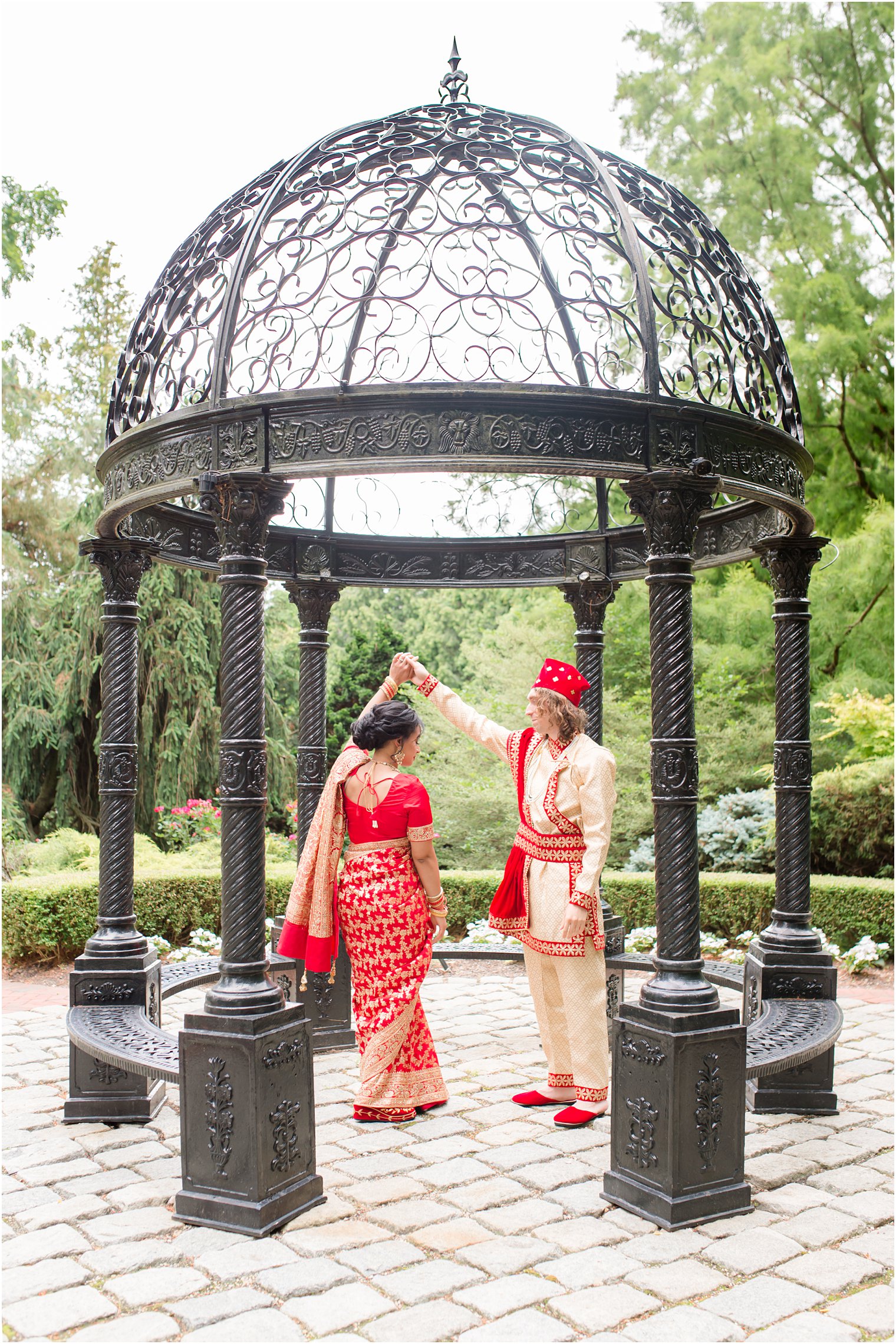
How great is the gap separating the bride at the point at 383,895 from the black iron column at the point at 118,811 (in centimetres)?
102

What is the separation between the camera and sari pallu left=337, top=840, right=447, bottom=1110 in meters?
4.69

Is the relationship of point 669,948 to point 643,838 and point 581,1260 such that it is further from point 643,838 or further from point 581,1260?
point 643,838

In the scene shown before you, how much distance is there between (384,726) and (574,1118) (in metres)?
1.95

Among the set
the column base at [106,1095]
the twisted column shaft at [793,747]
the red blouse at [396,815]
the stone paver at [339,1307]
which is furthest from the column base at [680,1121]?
the column base at [106,1095]

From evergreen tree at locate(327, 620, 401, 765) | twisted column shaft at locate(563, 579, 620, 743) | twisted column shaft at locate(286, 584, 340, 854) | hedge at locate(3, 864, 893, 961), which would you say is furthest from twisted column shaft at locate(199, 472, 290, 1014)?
evergreen tree at locate(327, 620, 401, 765)

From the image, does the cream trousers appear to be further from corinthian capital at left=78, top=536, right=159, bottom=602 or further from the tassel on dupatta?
corinthian capital at left=78, top=536, right=159, bottom=602

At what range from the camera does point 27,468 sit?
1512 centimetres

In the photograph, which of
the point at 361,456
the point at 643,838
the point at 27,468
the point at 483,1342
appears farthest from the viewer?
the point at 27,468

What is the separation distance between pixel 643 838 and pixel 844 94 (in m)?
10.3

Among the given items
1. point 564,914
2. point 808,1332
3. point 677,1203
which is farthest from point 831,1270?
point 564,914

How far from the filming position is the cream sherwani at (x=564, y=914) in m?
4.61

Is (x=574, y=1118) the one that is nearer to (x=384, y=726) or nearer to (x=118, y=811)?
(x=384, y=726)

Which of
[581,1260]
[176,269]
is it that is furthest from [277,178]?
[581,1260]

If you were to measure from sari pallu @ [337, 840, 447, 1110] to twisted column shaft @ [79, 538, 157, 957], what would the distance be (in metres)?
1.22
